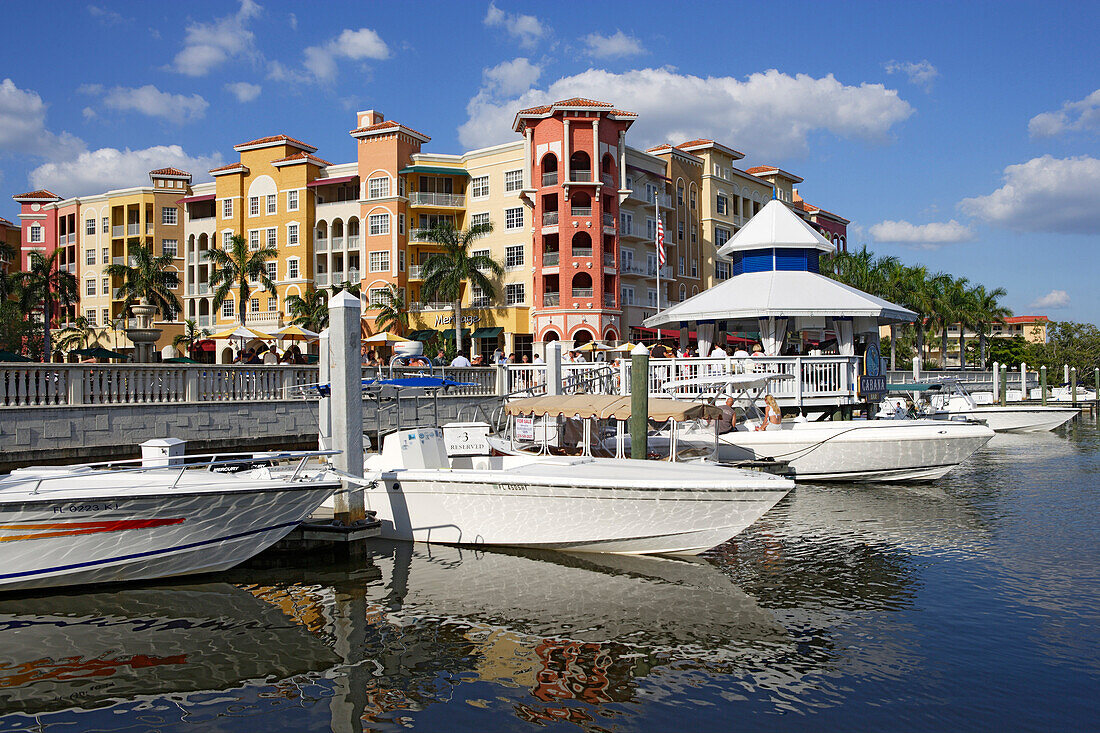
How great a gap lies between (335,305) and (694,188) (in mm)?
58390

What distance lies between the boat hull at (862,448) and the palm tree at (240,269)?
47.4m

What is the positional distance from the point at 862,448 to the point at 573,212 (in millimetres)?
36089

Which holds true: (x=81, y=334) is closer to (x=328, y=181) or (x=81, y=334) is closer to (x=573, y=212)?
(x=328, y=181)

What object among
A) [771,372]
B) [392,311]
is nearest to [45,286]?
[392,311]

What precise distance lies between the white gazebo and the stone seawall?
10.8m

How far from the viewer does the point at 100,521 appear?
1141cm

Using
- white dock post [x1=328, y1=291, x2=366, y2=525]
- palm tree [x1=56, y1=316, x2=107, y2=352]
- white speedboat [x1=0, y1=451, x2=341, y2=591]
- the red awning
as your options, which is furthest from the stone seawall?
palm tree [x1=56, y1=316, x2=107, y2=352]

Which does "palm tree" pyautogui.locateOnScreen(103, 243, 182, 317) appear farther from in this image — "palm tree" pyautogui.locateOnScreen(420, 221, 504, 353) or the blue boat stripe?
the blue boat stripe

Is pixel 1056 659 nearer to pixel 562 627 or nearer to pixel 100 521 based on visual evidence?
pixel 562 627

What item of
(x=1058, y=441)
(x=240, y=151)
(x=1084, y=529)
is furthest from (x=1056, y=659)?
(x=240, y=151)

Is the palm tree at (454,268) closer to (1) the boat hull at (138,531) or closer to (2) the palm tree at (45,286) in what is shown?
(2) the palm tree at (45,286)

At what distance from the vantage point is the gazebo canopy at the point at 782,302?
1021 inches

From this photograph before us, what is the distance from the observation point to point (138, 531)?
11.7m

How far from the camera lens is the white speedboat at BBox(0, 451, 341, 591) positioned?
11.2 meters
